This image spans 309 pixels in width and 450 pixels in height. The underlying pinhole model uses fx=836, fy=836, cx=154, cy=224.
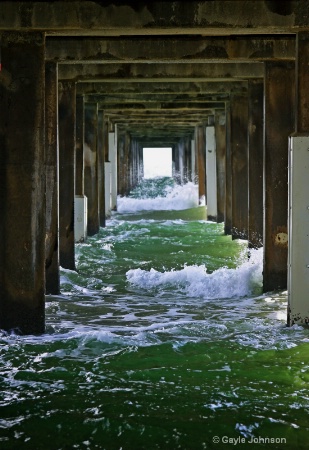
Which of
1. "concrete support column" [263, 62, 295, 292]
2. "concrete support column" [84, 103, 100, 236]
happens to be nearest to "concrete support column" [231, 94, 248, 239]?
"concrete support column" [84, 103, 100, 236]

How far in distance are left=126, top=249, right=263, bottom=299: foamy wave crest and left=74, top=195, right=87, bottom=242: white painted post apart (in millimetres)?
3485

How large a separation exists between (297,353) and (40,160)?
9.84ft

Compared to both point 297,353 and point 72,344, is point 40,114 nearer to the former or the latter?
point 72,344

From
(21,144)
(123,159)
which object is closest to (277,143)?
(21,144)

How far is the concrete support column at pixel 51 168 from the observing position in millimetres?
10406

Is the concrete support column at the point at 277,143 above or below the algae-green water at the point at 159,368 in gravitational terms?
above

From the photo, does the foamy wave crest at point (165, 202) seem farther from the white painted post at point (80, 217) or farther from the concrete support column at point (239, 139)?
the concrete support column at point (239, 139)

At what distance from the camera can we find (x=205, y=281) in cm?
1170

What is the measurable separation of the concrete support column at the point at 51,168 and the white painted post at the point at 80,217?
5123mm

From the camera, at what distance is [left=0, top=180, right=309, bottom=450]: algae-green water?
5.32 m

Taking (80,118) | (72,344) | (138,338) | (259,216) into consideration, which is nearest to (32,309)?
(72,344)

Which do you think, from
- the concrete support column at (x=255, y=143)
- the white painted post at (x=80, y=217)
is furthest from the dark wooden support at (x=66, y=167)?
the white painted post at (x=80, y=217)

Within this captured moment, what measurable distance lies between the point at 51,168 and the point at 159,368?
4.35m

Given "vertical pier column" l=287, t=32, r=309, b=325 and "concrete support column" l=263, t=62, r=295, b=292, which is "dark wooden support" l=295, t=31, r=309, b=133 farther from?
"concrete support column" l=263, t=62, r=295, b=292
